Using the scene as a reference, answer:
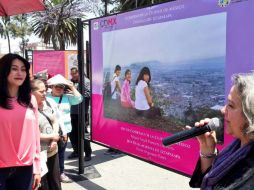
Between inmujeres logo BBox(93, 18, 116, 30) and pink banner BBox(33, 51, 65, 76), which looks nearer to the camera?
inmujeres logo BBox(93, 18, 116, 30)

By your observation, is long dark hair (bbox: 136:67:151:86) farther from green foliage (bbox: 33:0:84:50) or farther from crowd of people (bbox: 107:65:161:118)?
green foliage (bbox: 33:0:84:50)

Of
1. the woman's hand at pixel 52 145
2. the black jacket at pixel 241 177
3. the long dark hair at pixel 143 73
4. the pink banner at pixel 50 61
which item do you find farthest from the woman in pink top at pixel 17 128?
the pink banner at pixel 50 61

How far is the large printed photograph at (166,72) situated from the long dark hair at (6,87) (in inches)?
53.2

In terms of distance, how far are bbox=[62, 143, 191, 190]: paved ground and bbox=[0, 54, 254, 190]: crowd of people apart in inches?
14.4

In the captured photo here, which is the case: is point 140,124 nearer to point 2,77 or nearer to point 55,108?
point 55,108

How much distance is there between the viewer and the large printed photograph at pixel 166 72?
3307 millimetres

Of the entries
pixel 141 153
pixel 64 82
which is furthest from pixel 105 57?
pixel 141 153

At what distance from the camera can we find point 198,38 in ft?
11.2

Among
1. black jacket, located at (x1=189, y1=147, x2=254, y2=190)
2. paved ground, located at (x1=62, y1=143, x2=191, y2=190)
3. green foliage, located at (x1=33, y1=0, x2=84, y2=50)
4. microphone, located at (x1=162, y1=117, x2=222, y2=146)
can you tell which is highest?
green foliage, located at (x1=33, y1=0, x2=84, y2=50)

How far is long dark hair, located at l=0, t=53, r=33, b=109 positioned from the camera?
10.1 ft

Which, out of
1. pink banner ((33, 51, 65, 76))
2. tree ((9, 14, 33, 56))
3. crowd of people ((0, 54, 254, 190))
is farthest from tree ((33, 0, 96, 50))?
crowd of people ((0, 54, 254, 190))

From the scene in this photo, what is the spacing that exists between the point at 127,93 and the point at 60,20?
89.1 feet

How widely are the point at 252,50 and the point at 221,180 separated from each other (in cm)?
161

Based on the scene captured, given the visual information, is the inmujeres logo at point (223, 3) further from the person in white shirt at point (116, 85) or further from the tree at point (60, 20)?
the tree at point (60, 20)
